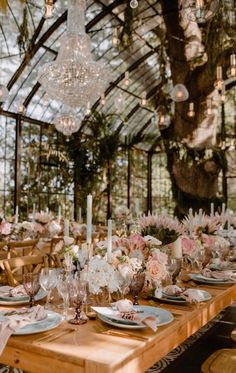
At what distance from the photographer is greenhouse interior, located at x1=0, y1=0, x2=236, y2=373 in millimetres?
1673

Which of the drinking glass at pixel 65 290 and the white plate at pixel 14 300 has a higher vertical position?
the drinking glass at pixel 65 290

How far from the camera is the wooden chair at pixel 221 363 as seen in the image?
2014mm

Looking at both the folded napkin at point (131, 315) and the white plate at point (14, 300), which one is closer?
the folded napkin at point (131, 315)

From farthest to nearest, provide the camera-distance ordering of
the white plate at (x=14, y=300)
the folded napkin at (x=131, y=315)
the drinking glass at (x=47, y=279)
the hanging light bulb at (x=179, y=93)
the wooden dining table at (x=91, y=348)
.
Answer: the hanging light bulb at (x=179, y=93)
the white plate at (x=14, y=300)
the drinking glass at (x=47, y=279)
the folded napkin at (x=131, y=315)
the wooden dining table at (x=91, y=348)

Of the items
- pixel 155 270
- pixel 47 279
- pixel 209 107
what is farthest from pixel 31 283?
pixel 209 107

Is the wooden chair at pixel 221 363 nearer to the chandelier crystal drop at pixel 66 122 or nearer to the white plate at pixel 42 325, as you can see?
the white plate at pixel 42 325

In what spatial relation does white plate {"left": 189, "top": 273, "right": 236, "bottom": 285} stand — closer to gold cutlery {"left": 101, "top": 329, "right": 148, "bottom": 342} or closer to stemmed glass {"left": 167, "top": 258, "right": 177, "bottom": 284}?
stemmed glass {"left": 167, "top": 258, "right": 177, "bottom": 284}

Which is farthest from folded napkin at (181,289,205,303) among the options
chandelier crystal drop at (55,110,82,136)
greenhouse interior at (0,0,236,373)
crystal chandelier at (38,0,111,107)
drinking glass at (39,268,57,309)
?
chandelier crystal drop at (55,110,82,136)

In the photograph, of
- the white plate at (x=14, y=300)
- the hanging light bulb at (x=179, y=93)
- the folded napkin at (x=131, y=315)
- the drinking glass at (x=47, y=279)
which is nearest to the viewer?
the folded napkin at (x=131, y=315)

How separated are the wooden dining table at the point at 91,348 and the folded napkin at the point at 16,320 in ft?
0.15

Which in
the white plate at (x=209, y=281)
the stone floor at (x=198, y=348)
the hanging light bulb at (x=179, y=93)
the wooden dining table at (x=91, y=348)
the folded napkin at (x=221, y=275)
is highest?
the hanging light bulb at (x=179, y=93)

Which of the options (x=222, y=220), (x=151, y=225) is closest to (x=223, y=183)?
(x=222, y=220)

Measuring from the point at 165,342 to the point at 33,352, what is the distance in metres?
0.51

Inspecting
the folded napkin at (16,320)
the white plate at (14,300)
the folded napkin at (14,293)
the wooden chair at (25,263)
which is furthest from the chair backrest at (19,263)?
the folded napkin at (16,320)
